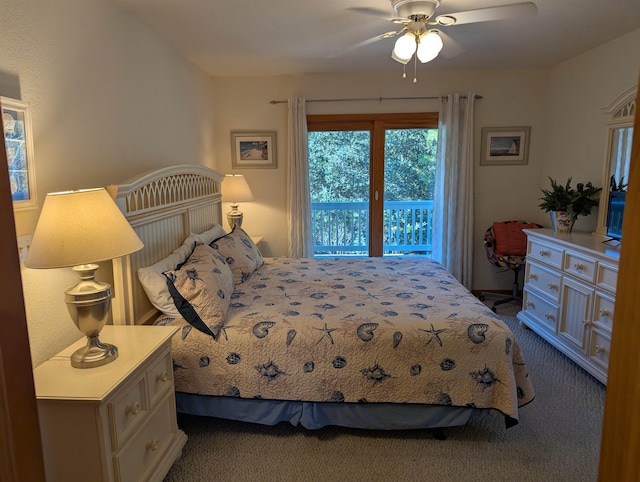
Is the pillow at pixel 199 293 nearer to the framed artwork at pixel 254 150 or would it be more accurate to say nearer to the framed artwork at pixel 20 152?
the framed artwork at pixel 20 152

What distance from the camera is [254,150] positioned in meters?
4.75

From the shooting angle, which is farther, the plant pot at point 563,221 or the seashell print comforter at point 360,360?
the plant pot at point 563,221

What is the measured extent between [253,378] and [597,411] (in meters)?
2.11

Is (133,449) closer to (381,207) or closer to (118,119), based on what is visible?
(118,119)

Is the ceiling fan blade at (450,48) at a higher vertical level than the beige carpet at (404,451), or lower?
higher

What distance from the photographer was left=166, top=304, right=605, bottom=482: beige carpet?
2.10m

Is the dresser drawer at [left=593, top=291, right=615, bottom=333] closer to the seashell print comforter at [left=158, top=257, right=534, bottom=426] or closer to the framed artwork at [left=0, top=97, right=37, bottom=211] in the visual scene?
the seashell print comforter at [left=158, top=257, right=534, bottom=426]

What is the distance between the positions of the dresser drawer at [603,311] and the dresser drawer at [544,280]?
43 centimetres

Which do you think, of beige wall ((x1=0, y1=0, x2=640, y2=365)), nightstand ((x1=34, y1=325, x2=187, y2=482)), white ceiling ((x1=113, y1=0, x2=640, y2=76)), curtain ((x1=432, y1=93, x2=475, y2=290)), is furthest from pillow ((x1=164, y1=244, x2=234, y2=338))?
curtain ((x1=432, y1=93, x2=475, y2=290))

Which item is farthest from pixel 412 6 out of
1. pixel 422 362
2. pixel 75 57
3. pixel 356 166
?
pixel 356 166

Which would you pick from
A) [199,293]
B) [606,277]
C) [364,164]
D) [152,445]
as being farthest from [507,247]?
[152,445]

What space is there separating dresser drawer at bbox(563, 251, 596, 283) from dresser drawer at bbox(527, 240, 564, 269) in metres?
0.08

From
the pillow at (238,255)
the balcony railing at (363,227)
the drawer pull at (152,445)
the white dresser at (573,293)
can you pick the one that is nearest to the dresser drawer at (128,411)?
the drawer pull at (152,445)

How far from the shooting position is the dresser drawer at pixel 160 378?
190 cm
